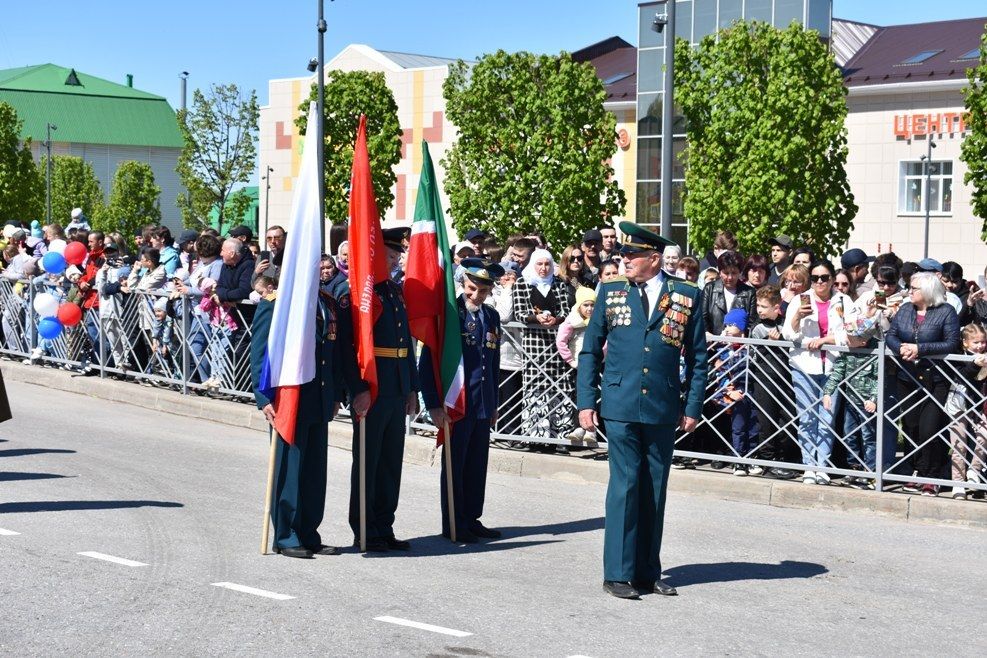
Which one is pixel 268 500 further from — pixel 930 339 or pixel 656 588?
pixel 930 339

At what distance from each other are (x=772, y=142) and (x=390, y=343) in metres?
32.1

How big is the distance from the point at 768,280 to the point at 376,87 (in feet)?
132

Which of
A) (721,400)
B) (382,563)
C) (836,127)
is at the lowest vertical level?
(382,563)

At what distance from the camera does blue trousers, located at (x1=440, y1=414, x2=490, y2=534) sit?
9023 millimetres

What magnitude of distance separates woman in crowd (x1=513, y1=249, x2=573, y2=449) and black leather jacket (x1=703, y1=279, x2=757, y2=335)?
122cm

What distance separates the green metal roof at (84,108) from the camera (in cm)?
11775

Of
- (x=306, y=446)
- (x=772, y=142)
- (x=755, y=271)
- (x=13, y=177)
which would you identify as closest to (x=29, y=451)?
(x=306, y=446)

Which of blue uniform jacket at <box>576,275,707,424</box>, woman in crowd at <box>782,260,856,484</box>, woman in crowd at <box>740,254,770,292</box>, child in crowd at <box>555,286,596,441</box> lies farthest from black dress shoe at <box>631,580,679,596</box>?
woman in crowd at <box>740,254,770,292</box>

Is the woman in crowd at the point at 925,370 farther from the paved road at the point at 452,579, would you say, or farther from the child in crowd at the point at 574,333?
the child in crowd at the point at 574,333

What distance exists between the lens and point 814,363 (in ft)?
35.4

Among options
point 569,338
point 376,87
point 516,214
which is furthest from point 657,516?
point 376,87

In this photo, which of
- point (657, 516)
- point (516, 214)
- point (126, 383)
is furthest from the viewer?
point (516, 214)

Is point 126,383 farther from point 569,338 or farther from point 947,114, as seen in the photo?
point 947,114

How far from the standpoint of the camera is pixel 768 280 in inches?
539
